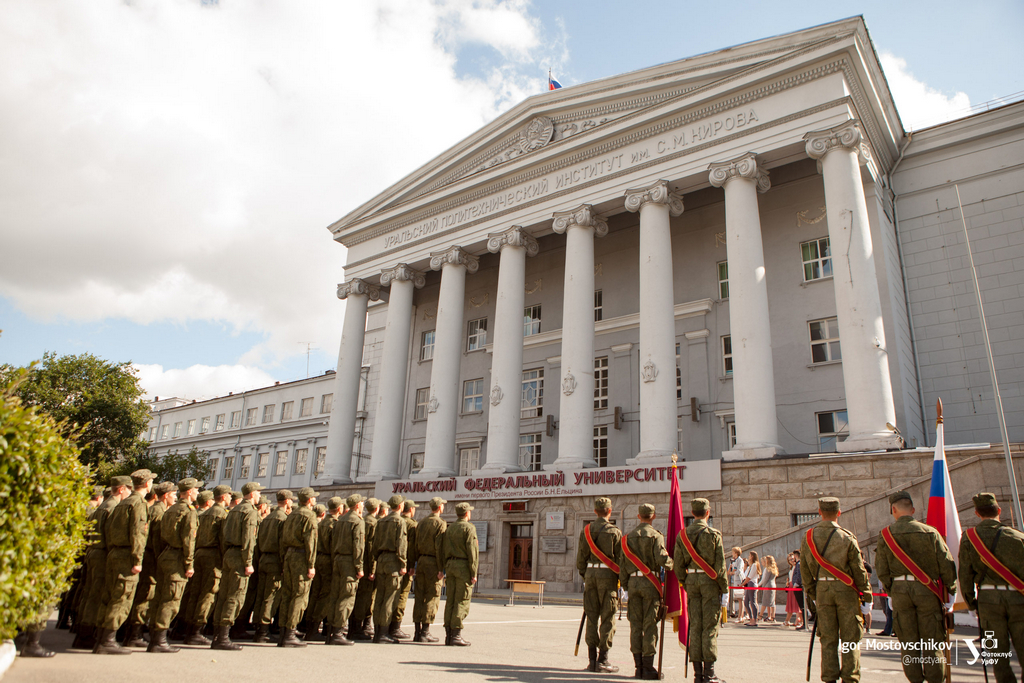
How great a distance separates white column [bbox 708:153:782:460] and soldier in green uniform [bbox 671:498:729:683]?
12.4 m

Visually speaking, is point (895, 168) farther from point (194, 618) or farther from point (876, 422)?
point (194, 618)

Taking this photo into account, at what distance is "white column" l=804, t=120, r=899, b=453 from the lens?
60.1 feet

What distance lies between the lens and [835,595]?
22.9 ft

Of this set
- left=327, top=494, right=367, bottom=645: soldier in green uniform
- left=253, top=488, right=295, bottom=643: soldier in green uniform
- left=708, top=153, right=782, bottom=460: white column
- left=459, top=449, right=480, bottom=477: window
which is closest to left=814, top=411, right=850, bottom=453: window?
left=708, top=153, right=782, bottom=460: white column

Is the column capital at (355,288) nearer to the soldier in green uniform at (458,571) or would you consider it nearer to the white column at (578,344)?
the white column at (578,344)

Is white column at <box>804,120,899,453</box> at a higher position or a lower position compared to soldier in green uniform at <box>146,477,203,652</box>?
higher

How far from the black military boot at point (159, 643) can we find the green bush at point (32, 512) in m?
2.44

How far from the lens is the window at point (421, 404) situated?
33.2 meters

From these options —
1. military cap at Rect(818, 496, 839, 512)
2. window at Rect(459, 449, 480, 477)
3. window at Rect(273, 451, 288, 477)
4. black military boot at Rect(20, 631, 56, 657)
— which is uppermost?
window at Rect(273, 451, 288, 477)

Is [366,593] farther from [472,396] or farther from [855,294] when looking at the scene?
[472,396]

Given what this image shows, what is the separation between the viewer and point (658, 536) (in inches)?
326

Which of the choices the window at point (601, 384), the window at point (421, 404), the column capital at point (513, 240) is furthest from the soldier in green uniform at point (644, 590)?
the window at point (421, 404)

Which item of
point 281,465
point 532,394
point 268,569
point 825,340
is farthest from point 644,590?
point 281,465

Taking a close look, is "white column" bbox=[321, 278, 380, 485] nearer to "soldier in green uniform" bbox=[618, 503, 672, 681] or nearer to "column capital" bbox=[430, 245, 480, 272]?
"column capital" bbox=[430, 245, 480, 272]
